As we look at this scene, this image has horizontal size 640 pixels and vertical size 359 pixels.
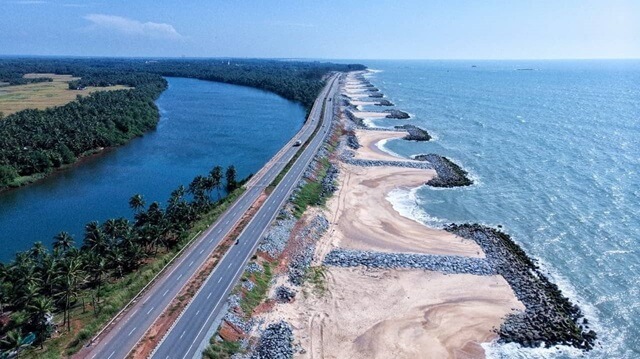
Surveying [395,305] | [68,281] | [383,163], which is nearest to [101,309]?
[68,281]

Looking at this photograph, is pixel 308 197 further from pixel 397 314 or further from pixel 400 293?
pixel 397 314

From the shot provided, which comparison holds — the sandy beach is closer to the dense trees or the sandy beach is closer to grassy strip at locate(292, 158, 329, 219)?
grassy strip at locate(292, 158, 329, 219)

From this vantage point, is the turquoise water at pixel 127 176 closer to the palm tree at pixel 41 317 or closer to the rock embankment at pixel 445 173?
the palm tree at pixel 41 317

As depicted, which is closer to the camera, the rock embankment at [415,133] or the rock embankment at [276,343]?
the rock embankment at [276,343]

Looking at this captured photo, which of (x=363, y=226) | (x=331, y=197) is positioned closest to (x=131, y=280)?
(x=363, y=226)

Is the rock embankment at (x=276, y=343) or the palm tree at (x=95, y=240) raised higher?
the palm tree at (x=95, y=240)

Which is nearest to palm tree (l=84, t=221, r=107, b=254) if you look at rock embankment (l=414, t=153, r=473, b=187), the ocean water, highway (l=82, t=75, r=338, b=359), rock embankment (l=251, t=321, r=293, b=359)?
highway (l=82, t=75, r=338, b=359)

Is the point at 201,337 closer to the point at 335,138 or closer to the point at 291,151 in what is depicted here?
the point at 291,151

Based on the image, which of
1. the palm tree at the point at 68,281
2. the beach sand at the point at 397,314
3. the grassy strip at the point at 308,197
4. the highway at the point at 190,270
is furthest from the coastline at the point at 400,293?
the palm tree at the point at 68,281

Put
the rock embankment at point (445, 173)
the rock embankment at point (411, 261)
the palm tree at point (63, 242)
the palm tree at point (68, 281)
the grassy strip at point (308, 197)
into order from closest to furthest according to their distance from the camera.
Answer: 1. the palm tree at point (68, 281)
2. the palm tree at point (63, 242)
3. the rock embankment at point (411, 261)
4. the grassy strip at point (308, 197)
5. the rock embankment at point (445, 173)
